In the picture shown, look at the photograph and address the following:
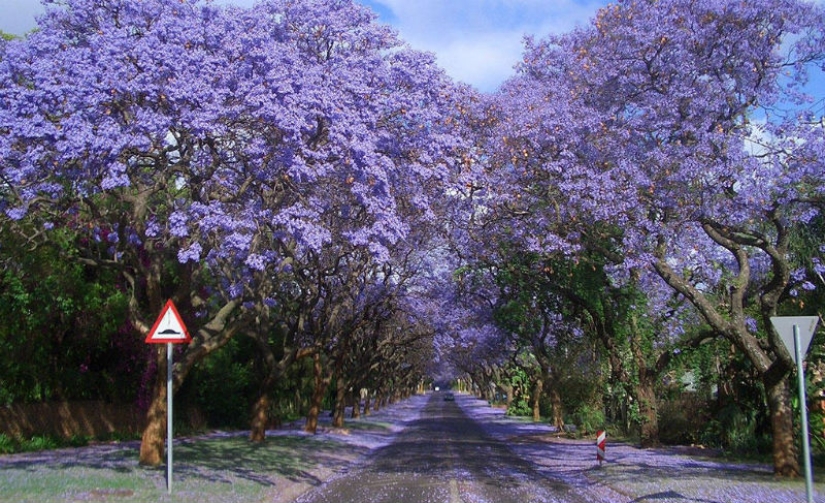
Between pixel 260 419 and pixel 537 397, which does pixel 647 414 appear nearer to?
pixel 260 419

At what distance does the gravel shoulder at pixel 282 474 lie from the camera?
14023mm

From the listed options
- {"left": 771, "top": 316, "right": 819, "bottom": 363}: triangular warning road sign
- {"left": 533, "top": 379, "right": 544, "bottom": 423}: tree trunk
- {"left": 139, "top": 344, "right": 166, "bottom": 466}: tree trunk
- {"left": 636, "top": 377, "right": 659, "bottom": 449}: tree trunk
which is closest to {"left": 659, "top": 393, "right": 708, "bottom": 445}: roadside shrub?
{"left": 636, "top": 377, "right": 659, "bottom": 449}: tree trunk

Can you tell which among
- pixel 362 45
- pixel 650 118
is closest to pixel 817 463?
pixel 650 118

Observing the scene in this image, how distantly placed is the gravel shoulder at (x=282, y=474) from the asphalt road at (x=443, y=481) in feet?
1.54

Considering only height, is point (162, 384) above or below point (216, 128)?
below

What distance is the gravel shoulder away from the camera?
552 inches

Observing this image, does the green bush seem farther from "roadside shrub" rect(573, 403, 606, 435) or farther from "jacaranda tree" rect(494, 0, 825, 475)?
"roadside shrub" rect(573, 403, 606, 435)

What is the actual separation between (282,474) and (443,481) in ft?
12.4

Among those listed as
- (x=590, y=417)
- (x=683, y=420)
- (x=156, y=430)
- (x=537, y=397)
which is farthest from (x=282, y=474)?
(x=537, y=397)

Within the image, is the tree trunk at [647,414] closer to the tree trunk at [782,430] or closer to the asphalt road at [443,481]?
the asphalt road at [443,481]

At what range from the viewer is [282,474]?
61.1ft

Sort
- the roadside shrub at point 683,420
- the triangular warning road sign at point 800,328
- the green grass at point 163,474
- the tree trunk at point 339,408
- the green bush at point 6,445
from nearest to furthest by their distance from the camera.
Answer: the triangular warning road sign at point 800,328, the green grass at point 163,474, the green bush at point 6,445, the roadside shrub at point 683,420, the tree trunk at point 339,408

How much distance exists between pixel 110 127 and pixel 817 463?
17.1m

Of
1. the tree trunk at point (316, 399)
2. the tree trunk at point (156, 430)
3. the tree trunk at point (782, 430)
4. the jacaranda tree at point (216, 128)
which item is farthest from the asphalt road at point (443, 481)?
the tree trunk at point (316, 399)
